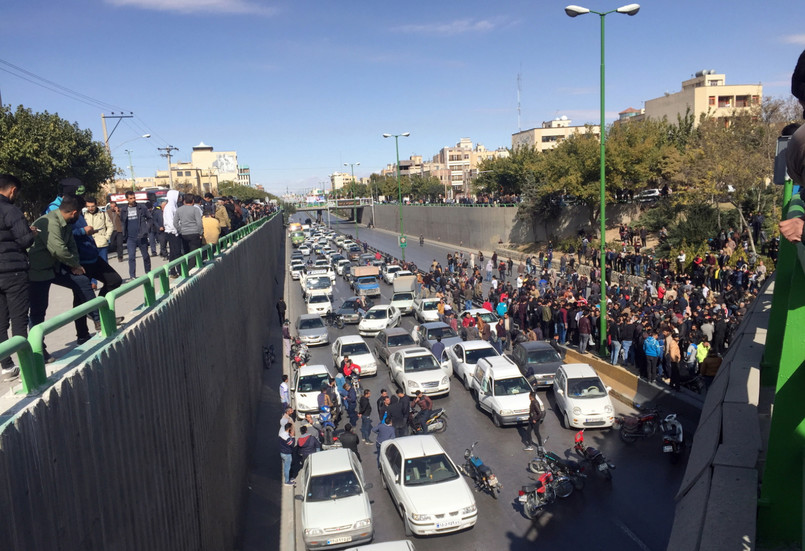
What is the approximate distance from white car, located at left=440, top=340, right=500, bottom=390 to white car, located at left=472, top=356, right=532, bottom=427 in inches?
50.7

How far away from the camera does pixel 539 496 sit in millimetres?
10688

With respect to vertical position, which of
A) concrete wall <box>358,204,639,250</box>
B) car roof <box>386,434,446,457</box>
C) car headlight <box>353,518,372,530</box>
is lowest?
car headlight <box>353,518,372,530</box>

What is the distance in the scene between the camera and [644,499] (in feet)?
35.8

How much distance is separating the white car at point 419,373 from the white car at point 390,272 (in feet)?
69.4

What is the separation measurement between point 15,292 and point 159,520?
7.59 feet

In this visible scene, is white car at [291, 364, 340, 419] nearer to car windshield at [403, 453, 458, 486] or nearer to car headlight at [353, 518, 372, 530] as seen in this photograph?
car windshield at [403, 453, 458, 486]

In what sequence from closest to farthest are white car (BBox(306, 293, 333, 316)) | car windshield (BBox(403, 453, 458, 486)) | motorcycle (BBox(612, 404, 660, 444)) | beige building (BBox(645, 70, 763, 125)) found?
1. car windshield (BBox(403, 453, 458, 486))
2. motorcycle (BBox(612, 404, 660, 444))
3. white car (BBox(306, 293, 333, 316))
4. beige building (BBox(645, 70, 763, 125))

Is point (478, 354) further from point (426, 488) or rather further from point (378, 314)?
point (426, 488)

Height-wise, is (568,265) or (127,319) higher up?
(127,319)

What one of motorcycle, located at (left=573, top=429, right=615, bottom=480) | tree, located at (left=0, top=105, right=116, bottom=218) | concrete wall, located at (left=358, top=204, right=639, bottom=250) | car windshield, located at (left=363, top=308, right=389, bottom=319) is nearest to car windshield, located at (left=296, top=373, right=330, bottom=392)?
motorcycle, located at (left=573, top=429, right=615, bottom=480)

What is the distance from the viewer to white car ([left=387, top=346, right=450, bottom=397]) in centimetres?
1717

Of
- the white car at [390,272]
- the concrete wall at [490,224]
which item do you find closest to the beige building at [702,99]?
the concrete wall at [490,224]

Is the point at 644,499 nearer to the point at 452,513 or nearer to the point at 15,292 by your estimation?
the point at 452,513

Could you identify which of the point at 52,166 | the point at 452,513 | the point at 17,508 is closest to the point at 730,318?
the point at 452,513
